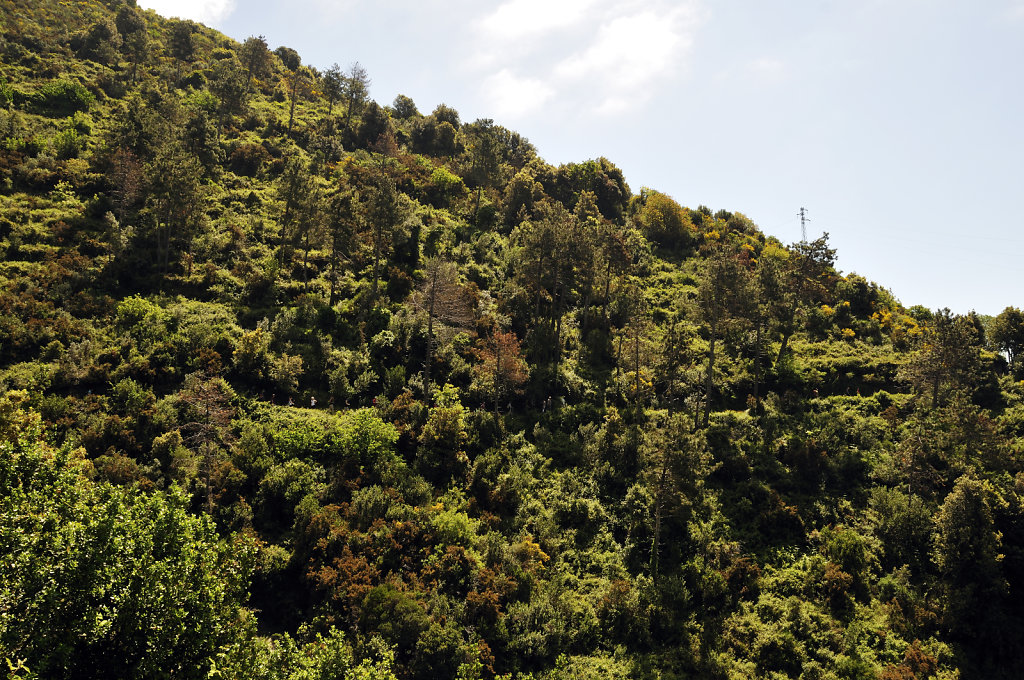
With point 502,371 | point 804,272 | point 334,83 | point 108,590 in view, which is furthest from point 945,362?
point 334,83

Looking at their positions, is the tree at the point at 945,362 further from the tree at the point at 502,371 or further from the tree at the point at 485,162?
the tree at the point at 485,162

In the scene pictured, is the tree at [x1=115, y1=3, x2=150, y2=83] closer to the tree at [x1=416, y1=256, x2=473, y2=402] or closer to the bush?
the bush

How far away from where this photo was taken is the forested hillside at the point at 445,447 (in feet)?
65.1

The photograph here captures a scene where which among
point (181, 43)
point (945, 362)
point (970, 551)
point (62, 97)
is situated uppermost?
point (181, 43)

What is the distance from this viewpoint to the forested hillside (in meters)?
19.8

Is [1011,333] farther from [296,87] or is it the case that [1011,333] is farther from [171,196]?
[296,87]

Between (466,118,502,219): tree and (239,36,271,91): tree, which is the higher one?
(239,36,271,91): tree

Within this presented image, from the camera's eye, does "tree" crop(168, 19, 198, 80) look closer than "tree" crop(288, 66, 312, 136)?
No

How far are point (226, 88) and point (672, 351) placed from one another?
82.8 meters

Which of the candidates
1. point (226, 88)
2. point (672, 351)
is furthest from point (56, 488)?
point (226, 88)

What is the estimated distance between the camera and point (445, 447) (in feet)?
119

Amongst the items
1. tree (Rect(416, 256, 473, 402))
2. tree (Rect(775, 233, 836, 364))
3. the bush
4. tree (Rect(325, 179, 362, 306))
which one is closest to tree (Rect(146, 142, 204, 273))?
tree (Rect(325, 179, 362, 306))

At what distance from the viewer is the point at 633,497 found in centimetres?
3478

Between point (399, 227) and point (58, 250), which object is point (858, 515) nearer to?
point (399, 227)
